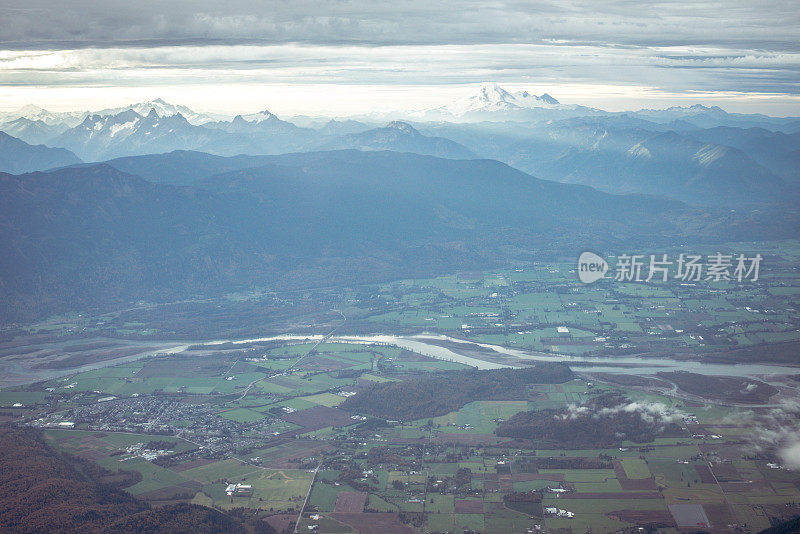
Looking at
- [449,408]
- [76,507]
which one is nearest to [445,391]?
[449,408]

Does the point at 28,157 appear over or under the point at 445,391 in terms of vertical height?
under

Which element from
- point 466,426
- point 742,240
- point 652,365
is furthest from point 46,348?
point 742,240

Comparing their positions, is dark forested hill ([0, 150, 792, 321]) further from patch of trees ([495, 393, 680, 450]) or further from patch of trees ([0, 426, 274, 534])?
patch of trees ([495, 393, 680, 450])

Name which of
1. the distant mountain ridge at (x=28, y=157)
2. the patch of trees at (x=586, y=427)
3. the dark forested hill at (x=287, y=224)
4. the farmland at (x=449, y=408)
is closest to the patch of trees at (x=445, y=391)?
the farmland at (x=449, y=408)

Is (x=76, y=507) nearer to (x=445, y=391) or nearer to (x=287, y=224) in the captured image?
(x=445, y=391)

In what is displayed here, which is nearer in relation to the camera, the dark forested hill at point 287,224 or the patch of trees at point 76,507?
the patch of trees at point 76,507

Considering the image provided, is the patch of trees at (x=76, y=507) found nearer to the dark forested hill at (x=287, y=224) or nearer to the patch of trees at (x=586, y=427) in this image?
the patch of trees at (x=586, y=427)

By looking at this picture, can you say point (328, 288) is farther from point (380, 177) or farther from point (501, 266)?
point (380, 177)
